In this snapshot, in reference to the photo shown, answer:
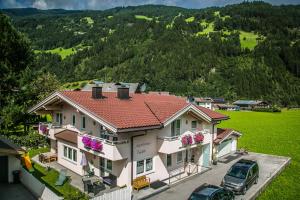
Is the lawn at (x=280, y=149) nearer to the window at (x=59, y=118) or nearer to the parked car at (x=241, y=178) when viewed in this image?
the parked car at (x=241, y=178)

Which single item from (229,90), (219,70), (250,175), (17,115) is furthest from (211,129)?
(219,70)

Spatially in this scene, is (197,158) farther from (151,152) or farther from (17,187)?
(17,187)

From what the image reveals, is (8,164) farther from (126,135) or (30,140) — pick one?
(30,140)

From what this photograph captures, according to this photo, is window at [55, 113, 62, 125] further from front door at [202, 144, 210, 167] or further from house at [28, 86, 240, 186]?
front door at [202, 144, 210, 167]

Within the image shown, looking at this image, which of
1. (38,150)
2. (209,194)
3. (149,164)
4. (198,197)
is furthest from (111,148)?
(38,150)

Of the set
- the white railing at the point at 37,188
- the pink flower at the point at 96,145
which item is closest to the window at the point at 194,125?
the pink flower at the point at 96,145

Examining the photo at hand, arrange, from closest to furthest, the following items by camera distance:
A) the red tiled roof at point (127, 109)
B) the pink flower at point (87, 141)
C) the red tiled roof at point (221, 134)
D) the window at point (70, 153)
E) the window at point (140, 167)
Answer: the red tiled roof at point (127, 109), the pink flower at point (87, 141), the window at point (140, 167), the window at point (70, 153), the red tiled roof at point (221, 134)
